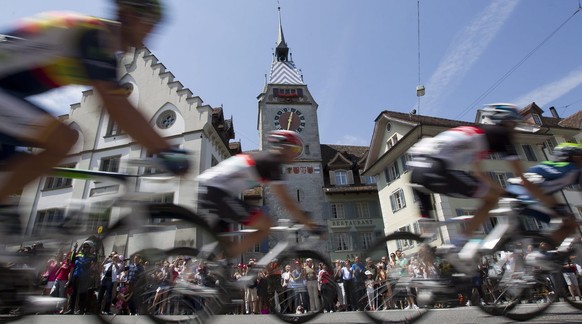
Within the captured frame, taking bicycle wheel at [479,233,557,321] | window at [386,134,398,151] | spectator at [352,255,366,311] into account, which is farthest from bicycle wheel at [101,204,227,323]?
window at [386,134,398,151]

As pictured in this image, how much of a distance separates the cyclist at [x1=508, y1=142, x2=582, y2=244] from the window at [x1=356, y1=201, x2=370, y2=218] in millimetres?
29292

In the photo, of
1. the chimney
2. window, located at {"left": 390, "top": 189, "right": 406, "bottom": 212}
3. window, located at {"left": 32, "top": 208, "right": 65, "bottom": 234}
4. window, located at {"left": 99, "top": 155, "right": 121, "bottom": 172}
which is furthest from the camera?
the chimney

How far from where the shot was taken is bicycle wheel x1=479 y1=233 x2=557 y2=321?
394 centimetres

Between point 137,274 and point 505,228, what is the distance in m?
4.32

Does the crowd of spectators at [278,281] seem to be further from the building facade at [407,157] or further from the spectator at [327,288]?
the building facade at [407,157]

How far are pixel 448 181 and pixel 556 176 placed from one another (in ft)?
6.58

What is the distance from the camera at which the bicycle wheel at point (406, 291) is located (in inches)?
145

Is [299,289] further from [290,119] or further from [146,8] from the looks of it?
[290,119]

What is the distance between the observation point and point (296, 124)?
1630 inches

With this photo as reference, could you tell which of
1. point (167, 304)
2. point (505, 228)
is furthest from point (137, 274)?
point (505, 228)

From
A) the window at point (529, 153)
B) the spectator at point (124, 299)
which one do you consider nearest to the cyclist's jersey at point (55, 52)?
the spectator at point (124, 299)

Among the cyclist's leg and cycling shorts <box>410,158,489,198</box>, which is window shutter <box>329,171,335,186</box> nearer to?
cycling shorts <box>410,158,489,198</box>

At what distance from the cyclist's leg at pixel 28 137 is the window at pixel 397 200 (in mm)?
26255

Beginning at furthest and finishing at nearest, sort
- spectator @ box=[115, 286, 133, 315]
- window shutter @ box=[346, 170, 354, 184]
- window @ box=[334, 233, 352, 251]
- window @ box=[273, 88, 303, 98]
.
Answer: window @ box=[273, 88, 303, 98] → window shutter @ box=[346, 170, 354, 184] → window @ box=[334, 233, 352, 251] → spectator @ box=[115, 286, 133, 315]
